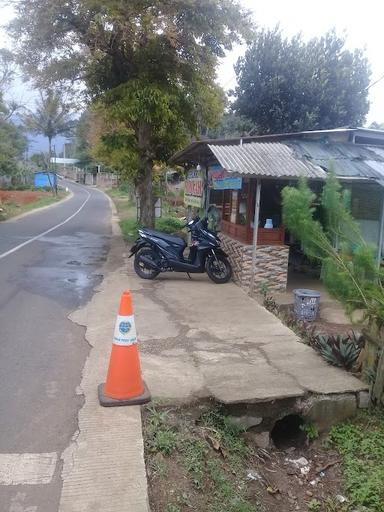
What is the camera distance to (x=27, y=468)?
10.2ft

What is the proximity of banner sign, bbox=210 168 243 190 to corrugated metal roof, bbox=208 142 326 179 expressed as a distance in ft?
2.00

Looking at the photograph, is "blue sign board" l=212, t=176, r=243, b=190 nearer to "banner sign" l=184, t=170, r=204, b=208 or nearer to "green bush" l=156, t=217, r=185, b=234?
"banner sign" l=184, t=170, r=204, b=208

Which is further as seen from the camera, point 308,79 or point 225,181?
point 308,79

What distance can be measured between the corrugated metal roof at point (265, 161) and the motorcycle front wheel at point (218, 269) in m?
2.07

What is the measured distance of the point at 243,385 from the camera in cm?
437

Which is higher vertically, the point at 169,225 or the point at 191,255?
the point at 191,255

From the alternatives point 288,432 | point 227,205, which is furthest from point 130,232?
point 288,432

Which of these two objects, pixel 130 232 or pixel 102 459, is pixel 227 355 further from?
pixel 130 232

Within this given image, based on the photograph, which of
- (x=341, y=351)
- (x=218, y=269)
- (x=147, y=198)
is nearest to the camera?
(x=341, y=351)

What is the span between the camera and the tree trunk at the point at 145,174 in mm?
15734

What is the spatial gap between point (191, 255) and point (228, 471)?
6.25m

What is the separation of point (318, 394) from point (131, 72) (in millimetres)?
13100

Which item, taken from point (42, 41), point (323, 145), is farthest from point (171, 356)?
point (42, 41)

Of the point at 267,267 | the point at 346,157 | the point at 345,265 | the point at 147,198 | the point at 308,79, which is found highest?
the point at 308,79
